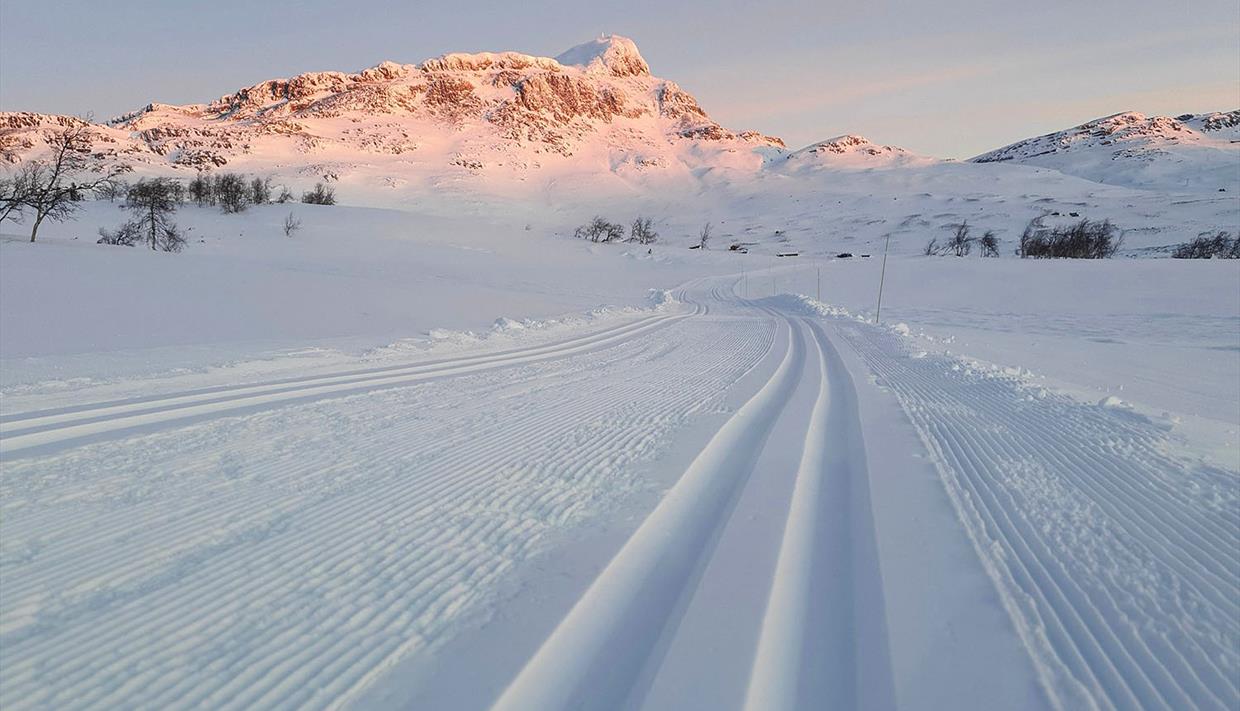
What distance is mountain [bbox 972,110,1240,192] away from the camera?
118056 mm

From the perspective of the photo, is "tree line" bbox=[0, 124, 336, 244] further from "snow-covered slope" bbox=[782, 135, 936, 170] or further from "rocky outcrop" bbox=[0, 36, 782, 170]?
"snow-covered slope" bbox=[782, 135, 936, 170]

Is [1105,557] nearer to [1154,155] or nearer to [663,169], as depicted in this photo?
[663,169]

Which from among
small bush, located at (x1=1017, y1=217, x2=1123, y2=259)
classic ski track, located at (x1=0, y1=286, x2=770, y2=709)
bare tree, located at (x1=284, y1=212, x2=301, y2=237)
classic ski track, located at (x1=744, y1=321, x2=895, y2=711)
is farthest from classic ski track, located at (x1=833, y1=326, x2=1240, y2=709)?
small bush, located at (x1=1017, y1=217, x2=1123, y2=259)

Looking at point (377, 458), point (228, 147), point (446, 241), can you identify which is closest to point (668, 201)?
point (446, 241)

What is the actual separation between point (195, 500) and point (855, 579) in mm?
3900

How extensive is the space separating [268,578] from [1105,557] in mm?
4281

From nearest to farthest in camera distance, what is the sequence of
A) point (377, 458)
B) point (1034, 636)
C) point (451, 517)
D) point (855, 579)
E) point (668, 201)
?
point (1034, 636)
point (855, 579)
point (451, 517)
point (377, 458)
point (668, 201)

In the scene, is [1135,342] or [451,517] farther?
[1135,342]

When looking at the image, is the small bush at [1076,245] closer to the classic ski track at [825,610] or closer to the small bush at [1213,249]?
the small bush at [1213,249]

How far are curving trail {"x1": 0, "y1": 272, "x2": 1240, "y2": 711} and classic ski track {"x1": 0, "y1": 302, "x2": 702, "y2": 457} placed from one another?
2.2 inches

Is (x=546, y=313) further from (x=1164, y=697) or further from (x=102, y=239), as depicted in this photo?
(x=102, y=239)

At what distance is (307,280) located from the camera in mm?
17859

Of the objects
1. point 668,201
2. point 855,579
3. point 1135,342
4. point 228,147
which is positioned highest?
point 228,147

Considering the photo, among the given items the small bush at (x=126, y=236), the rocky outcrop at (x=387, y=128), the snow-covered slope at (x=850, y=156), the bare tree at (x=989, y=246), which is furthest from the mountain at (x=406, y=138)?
the bare tree at (x=989, y=246)
